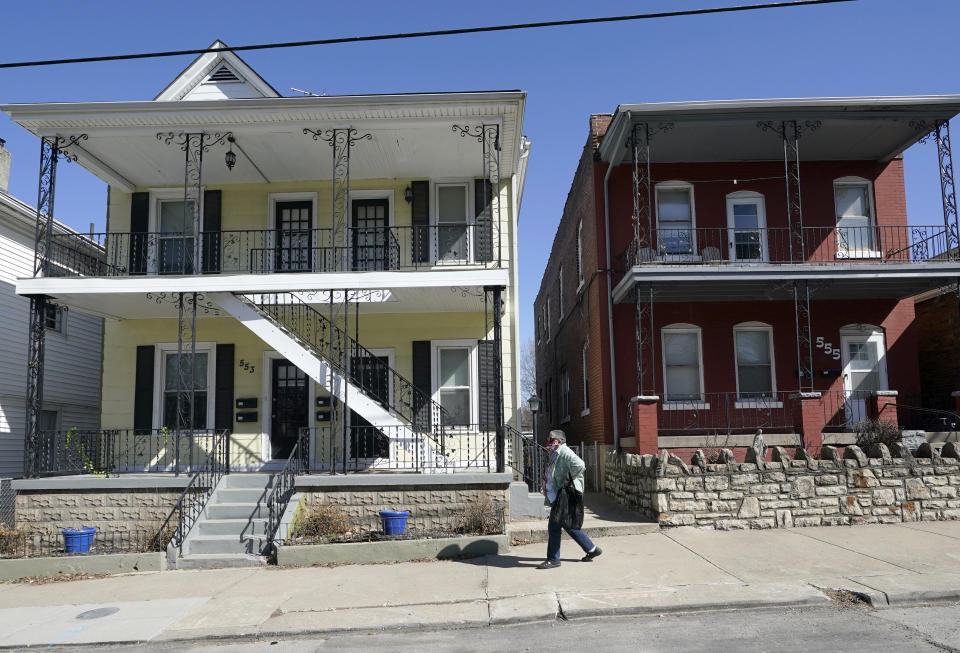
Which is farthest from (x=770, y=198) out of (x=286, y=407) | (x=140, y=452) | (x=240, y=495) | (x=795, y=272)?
(x=140, y=452)

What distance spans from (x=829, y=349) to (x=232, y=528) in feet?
40.9

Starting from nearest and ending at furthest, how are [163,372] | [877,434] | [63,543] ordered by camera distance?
[63,543], [877,434], [163,372]

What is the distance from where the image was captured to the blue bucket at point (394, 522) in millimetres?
11609

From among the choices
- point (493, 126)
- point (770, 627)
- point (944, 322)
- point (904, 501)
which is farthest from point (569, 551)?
point (944, 322)

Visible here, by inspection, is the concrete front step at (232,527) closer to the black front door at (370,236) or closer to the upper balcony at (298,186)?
the upper balcony at (298,186)

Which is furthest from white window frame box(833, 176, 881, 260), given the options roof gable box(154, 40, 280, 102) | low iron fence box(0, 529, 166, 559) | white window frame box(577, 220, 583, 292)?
low iron fence box(0, 529, 166, 559)

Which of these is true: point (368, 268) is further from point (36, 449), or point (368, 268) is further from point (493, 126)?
point (36, 449)

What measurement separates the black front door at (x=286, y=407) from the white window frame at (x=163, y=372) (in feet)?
4.00

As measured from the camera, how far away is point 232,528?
469 inches

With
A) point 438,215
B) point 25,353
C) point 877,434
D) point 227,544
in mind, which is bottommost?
point 227,544

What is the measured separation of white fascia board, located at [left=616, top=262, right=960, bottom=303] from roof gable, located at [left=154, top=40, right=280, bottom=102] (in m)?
8.47

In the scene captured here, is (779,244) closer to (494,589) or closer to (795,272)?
(795,272)

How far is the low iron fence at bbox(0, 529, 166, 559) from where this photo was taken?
38.5ft

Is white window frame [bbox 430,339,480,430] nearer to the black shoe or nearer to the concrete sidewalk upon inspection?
the concrete sidewalk
